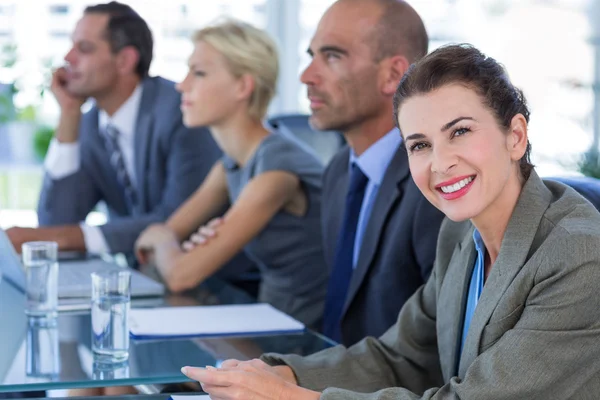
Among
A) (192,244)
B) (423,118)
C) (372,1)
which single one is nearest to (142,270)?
(192,244)

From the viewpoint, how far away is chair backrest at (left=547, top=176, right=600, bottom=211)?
158 cm

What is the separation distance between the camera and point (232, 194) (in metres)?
2.87

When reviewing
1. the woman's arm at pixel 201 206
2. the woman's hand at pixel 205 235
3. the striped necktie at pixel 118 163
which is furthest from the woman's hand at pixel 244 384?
the striped necktie at pixel 118 163

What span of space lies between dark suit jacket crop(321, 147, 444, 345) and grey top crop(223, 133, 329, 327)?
1.78 ft

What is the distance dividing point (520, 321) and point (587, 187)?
1.29 feet

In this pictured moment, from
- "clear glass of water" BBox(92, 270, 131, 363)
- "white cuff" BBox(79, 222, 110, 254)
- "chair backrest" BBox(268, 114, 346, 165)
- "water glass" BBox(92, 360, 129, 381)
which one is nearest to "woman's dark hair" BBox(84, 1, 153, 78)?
"chair backrest" BBox(268, 114, 346, 165)

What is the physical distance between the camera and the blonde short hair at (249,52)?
2906mm

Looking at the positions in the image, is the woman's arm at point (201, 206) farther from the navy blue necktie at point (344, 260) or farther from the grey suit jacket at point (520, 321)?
the grey suit jacket at point (520, 321)

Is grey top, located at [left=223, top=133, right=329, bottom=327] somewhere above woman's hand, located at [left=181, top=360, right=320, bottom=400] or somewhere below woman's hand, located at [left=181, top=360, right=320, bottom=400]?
above

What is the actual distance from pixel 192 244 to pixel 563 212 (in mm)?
1310

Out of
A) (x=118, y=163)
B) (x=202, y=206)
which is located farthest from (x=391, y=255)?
(x=118, y=163)

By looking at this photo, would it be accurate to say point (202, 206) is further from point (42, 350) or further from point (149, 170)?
point (42, 350)

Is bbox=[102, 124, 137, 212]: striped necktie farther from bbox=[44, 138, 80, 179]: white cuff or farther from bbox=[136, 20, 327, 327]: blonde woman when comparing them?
bbox=[136, 20, 327, 327]: blonde woman

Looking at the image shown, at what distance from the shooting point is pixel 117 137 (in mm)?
3553
